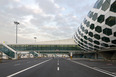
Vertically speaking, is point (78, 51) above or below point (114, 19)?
below

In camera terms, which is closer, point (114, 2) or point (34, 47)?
point (114, 2)

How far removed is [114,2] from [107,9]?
2567 millimetres

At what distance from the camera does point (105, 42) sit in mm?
34812

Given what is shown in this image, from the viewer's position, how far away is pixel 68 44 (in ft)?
276

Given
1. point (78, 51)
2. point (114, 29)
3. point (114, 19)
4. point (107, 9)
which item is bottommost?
point (78, 51)

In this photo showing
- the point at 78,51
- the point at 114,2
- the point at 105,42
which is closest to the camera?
the point at 114,2

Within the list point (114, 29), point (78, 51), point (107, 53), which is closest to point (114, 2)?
point (114, 29)

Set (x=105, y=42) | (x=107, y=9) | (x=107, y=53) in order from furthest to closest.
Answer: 1. (x=107, y=53)
2. (x=105, y=42)
3. (x=107, y=9)

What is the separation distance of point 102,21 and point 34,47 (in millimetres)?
59070

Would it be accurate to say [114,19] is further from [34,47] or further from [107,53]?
[34,47]

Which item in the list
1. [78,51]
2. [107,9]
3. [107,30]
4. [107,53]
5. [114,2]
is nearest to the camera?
[114,2]

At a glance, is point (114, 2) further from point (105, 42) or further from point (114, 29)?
point (105, 42)

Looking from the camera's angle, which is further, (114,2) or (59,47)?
(59,47)

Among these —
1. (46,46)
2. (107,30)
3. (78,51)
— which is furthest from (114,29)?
(46,46)
